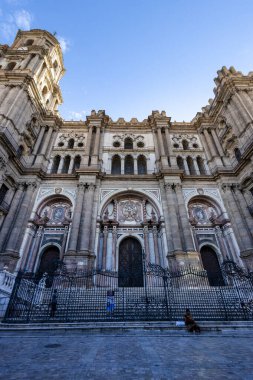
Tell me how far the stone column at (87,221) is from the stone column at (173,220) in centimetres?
634

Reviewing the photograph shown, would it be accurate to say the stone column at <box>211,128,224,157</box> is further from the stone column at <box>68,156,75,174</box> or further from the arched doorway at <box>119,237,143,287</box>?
the stone column at <box>68,156,75,174</box>

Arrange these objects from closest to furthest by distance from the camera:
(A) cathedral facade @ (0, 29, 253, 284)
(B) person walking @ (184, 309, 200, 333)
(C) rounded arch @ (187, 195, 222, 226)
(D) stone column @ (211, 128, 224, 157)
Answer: (B) person walking @ (184, 309, 200, 333), (A) cathedral facade @ (0, 29, 253, 284), (C) rounded arch @ (187, 195, 222, 226), (D) stone column @ (211, 128, 224, 157)

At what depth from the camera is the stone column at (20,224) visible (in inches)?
583

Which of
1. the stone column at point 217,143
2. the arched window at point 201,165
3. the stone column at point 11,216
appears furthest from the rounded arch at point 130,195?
the stone column at point 217,143

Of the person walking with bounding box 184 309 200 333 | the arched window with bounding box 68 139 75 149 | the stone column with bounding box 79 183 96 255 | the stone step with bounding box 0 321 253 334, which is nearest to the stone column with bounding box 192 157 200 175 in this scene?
the stone column with bounding box 79 183 96 255

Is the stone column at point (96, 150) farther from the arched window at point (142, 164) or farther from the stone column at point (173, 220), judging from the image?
the stone column at point (173, 220)

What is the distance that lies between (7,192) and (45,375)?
53.9 ft

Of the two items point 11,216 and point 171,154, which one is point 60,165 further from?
point 171,154

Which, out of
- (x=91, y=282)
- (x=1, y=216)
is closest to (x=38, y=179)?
(x=1, y=216)

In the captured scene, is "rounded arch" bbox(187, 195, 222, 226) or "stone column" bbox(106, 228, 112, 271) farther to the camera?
"rounded arch" bbox(187, 195, 222, 226)

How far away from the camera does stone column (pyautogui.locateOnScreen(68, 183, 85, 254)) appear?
48.8 ft

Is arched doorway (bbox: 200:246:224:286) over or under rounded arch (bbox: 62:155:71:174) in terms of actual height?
Answer: under

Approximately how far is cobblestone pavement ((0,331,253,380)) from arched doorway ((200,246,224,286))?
10.3 metres

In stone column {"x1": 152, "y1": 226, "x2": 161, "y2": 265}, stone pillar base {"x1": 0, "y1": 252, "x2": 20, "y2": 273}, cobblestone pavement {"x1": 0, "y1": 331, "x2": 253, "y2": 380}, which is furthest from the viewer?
stone column {"x1": 152, "y1": 226, "x2": 161, "y2": 265}
